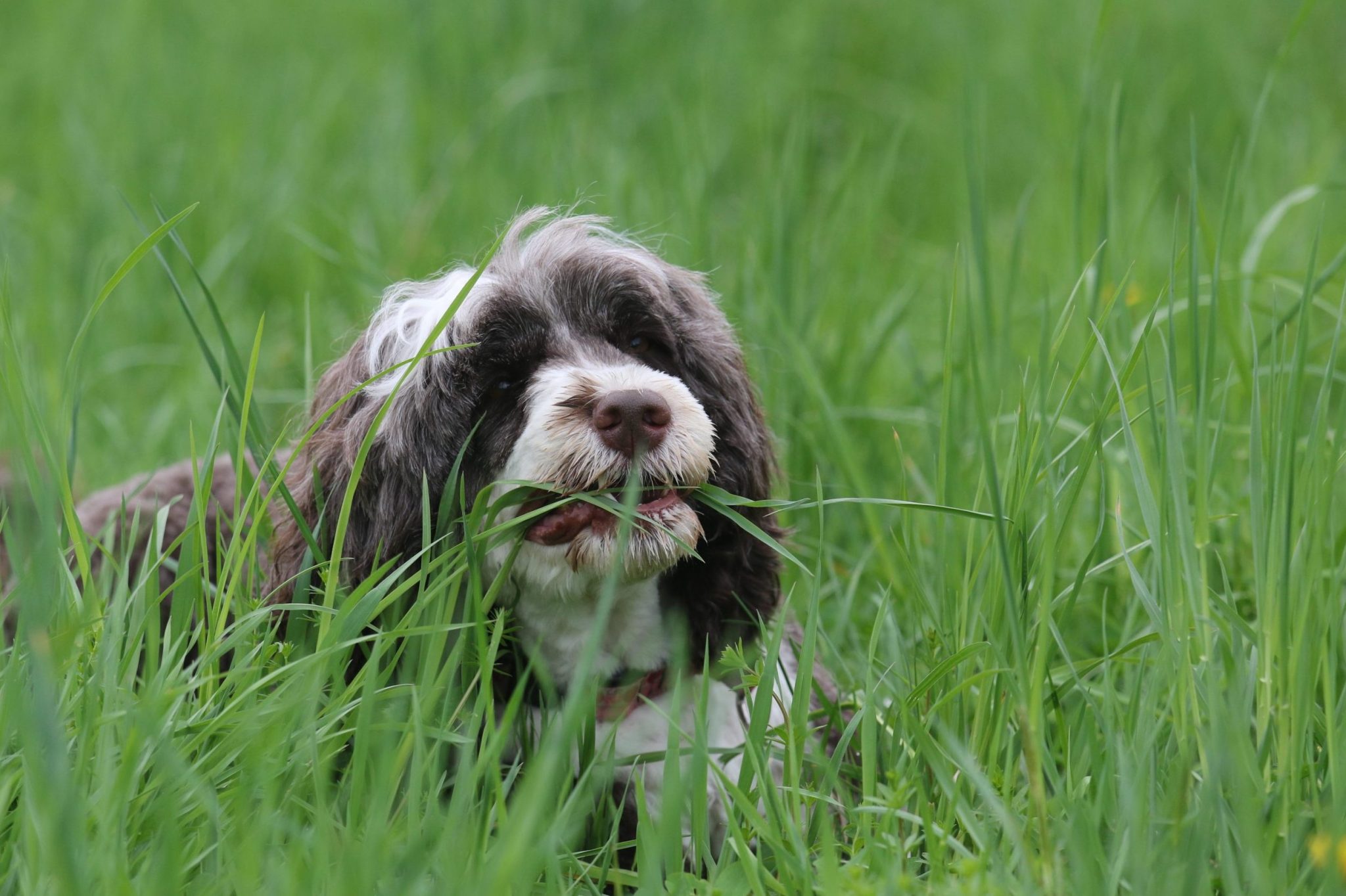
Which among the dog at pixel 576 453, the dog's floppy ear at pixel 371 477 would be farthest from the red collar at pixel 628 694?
the dog's floppy ear at pixel 371 477

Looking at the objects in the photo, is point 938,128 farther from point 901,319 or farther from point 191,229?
point 191,229

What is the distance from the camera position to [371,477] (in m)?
2.43

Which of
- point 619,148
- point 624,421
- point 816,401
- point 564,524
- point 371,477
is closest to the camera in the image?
point 624,421

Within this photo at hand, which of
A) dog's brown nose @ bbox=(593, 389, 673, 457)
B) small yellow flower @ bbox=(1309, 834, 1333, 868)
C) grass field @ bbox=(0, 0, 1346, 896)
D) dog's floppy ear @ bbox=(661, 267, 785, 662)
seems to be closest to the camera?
small yellow flower @ bbox=(1309, 834, 1333, 868)

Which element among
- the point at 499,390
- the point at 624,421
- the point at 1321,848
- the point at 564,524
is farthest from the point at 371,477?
the point at 1321,848

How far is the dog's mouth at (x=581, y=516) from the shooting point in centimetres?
226

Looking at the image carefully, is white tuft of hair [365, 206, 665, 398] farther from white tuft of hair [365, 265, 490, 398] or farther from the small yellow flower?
the small yellow flower

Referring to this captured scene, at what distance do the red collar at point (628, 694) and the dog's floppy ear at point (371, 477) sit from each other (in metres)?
0.45

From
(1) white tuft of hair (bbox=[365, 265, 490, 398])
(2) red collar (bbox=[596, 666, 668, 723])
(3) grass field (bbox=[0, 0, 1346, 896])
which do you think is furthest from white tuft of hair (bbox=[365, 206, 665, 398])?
(2) red collar (bbox=[596, 666, 668, 723])

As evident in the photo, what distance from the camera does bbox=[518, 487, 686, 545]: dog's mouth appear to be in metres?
2.26

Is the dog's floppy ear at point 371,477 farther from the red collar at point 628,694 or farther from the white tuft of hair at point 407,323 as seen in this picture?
the red collar at point 628,694

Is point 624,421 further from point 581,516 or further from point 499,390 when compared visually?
point 499,390

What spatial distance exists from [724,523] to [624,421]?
480mm

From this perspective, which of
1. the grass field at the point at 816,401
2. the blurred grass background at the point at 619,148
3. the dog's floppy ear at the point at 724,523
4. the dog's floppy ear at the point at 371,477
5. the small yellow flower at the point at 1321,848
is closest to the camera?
the small yellow flower at the point at 1321,848
